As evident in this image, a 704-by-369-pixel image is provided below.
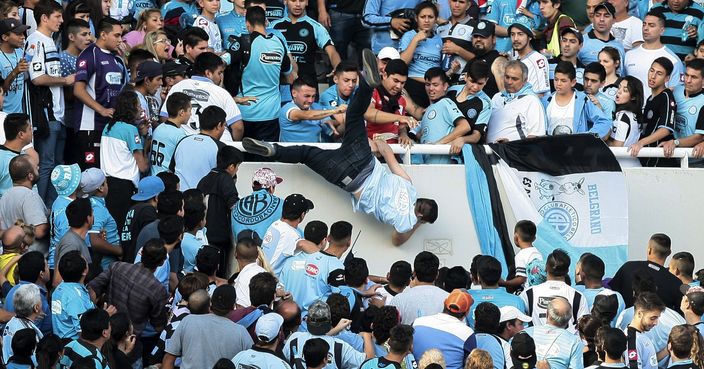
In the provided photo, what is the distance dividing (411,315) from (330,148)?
9.62ft

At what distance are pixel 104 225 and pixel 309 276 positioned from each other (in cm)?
193

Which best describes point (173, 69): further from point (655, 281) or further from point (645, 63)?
point (645, 63)

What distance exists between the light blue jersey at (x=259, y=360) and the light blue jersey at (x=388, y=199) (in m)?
3.56

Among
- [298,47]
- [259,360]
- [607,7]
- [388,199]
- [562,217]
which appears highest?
[259,360]

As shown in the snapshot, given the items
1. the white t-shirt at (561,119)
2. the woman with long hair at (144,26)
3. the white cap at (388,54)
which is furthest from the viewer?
the woman with long hair at (144,26)

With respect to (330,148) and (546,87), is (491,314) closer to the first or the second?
(330,148)

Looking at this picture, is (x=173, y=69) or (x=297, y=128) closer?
(x=173, y=69)

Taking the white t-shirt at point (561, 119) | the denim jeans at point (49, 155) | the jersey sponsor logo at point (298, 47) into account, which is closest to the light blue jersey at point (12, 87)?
the denim jeans at point (49, 155)

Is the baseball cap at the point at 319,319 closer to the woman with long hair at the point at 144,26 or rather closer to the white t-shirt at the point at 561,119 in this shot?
the white t-shirt at the point at 561,119

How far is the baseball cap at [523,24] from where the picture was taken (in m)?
16.8

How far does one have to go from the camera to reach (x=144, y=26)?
16891mm

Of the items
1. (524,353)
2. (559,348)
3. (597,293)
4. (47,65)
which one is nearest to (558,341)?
(559,348)

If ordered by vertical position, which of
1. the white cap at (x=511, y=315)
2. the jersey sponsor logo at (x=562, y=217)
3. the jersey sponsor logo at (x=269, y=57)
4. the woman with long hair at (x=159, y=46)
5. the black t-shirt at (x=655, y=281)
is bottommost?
the jersey sponsor logo at (x=562, y=217)

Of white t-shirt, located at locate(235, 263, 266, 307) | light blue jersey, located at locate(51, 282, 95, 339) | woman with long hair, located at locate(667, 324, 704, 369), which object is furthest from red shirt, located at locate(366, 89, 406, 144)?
woman with long hair, located at locate(667, 324, 704, 369)
